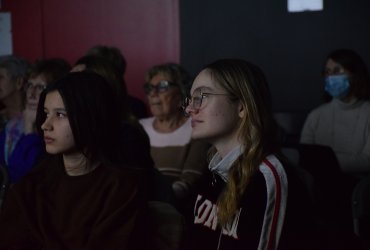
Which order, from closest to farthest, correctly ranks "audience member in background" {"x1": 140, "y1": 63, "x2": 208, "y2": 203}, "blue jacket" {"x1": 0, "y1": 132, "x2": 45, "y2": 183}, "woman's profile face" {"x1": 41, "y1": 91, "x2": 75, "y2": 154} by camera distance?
"woman's profile face" {"x1": 41, "y1": 91, "x2": 75, "y2": 154}, "blue jacket" {"x1": 0, "y1": 132, "x2": 45, "y2": 183}, "audience member in background" {"x1": 140, "y1": 63, "x2": 208, "y2": 203}

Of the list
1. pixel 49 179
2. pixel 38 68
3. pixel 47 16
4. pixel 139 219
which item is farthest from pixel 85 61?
pixel 47 16

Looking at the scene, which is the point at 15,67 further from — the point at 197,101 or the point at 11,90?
the point at 197,101

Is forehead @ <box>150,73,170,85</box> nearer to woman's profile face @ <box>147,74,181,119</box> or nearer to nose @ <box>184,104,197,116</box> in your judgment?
woman's profile face @ <box>147,74,181,119</box>

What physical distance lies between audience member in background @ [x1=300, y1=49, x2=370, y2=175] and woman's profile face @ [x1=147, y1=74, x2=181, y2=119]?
102 cm

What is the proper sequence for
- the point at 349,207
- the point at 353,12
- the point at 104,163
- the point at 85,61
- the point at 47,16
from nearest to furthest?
the point at 104,163 < the point at 85,61 < the point at 349,207 < the point at 353,12 < the point at 47,16

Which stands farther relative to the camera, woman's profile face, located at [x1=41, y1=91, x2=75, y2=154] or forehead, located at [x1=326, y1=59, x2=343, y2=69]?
A: forehead, located at [x1=326, y1=59, x2=343, y2=69]

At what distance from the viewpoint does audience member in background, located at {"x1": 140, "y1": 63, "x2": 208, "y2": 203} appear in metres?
3.44

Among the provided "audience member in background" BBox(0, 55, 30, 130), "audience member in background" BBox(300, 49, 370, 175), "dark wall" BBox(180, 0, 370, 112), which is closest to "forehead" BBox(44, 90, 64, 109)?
"audience member in background" BBox(0, 55, 30, 130)

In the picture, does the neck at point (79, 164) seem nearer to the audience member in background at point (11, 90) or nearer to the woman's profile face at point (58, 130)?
the woman's profile face at point (58, 130)

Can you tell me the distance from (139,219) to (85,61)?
1.30 metres

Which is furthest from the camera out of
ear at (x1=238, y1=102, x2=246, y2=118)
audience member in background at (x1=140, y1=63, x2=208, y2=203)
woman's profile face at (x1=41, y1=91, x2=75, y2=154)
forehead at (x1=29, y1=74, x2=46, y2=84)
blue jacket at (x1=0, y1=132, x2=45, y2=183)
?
audience member in background at (x1=140, y1=63, x2=208, y2=203)

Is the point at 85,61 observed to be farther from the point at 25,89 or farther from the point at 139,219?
the point at 139,219

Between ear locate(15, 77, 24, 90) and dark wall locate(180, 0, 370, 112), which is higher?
dark wall locate(180, 0, 370, 112)

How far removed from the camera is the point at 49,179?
6.65 ft
